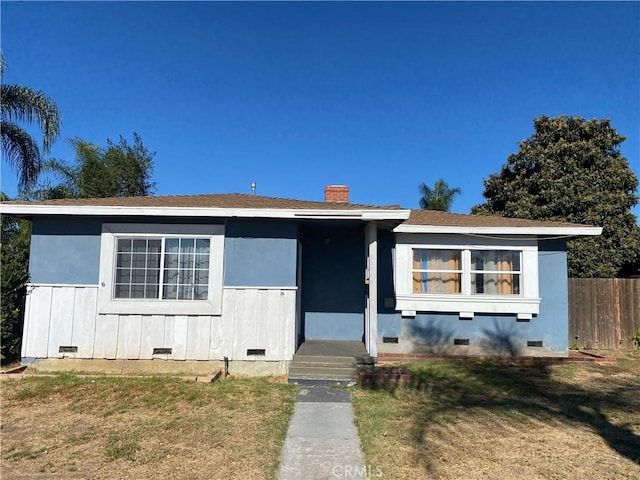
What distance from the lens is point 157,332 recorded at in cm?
751

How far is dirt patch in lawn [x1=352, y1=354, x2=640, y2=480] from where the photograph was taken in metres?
3.93

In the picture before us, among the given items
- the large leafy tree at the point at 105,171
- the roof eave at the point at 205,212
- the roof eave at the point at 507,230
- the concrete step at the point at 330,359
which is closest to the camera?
the concrete step at the point at 330,359

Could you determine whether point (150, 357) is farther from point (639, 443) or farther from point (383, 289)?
point (639, 443)

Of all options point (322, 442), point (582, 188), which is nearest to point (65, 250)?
point (322, 442)

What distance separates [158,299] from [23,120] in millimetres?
8417

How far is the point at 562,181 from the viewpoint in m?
17.6

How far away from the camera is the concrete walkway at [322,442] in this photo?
3808mm

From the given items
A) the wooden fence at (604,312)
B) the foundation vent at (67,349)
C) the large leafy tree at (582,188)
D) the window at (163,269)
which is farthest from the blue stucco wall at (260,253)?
the large leafy tree at (582,188)

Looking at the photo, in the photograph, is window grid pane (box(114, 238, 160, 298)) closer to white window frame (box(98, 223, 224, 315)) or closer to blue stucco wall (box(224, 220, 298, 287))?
white window frame (box(98, 223, 224, 315))

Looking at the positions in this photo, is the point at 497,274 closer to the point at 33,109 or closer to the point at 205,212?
the point at 205,212

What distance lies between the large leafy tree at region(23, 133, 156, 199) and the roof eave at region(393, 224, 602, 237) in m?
16.8

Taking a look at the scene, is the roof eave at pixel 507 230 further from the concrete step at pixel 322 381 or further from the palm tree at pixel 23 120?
the palm tree at pixel 23 120

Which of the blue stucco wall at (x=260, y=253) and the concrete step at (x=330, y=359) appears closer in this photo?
the concrete step at (x=330, y=359)

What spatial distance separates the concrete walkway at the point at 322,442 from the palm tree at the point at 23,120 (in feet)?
36.1
